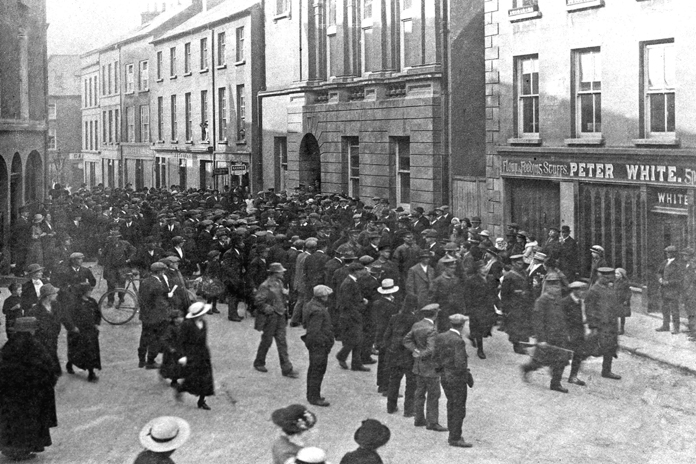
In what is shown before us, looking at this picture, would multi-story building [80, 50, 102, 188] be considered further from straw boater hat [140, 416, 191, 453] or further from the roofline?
straw boater hat [140, 416, 191, 453]

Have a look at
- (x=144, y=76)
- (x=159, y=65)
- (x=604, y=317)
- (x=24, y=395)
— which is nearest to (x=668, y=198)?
(x=604, y=317)

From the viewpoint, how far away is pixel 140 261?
59.8 ft

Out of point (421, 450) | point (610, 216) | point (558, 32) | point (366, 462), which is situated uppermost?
point (558, 32)

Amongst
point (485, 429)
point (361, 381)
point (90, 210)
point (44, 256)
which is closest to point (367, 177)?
point (90, 210)

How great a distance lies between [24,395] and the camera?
1008 centimetres

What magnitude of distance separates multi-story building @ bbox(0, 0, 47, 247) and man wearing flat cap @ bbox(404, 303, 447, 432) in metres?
18.0

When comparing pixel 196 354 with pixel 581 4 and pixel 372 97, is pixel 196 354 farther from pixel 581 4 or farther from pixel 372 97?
pixel 372 97

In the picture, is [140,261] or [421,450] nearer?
[421,450]

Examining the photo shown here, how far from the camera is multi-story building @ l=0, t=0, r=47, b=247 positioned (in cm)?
2689

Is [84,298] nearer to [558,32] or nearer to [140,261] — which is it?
[140,261]

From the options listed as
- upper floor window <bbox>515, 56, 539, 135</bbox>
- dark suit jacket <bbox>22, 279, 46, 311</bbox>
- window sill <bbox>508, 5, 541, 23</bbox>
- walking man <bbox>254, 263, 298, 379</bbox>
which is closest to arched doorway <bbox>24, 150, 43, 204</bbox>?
upper floor window <bbox>515, 56, 539, 135</bbox>

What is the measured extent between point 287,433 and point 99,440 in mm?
4520

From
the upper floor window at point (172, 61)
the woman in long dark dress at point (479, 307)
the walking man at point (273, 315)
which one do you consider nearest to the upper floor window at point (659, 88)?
the woman in long dark dress at point (479, 307)

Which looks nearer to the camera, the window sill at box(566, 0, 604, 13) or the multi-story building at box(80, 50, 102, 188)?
the window sill at box(566, 0, 604, 13)
